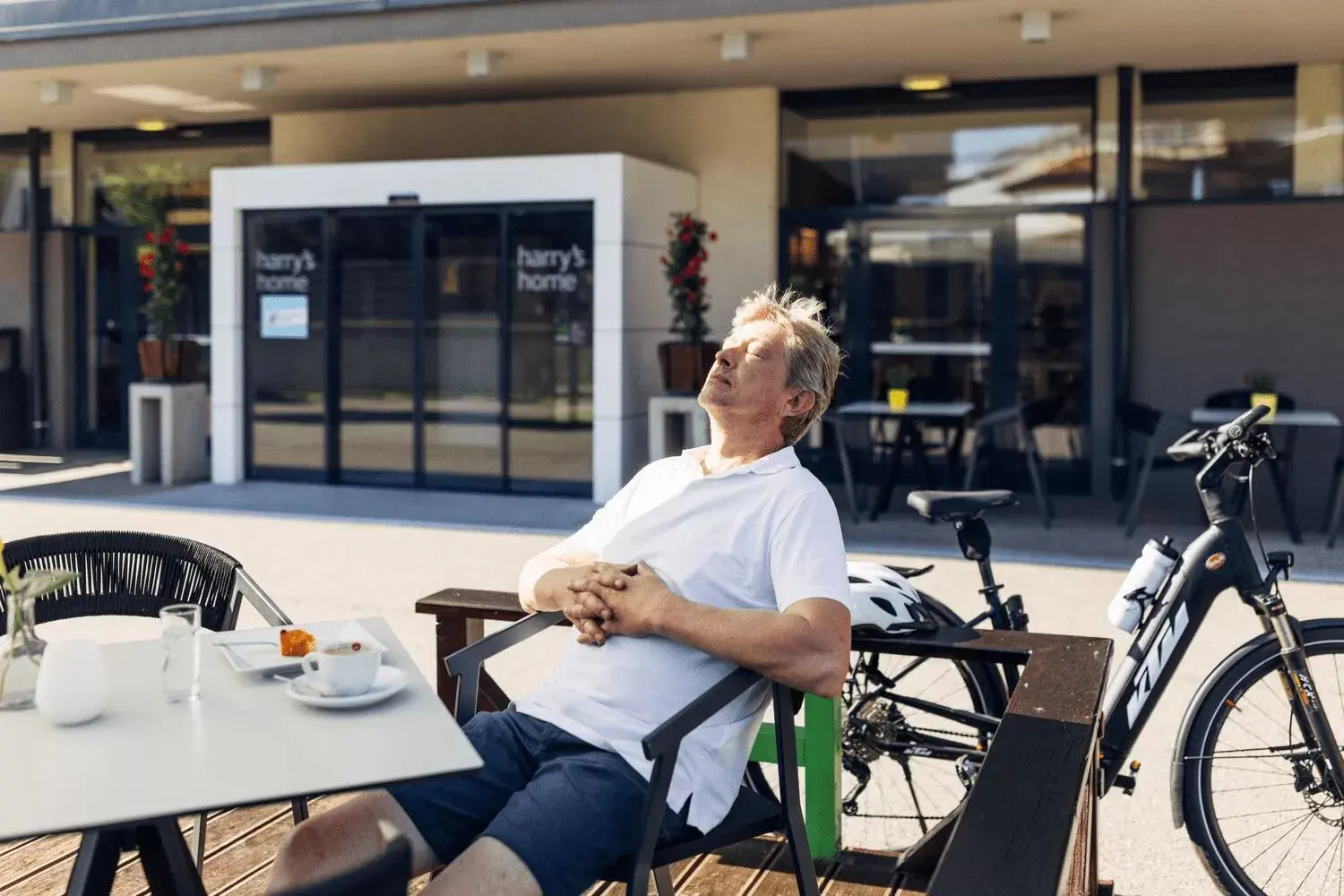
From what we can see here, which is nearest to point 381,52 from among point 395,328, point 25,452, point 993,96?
point 395,328

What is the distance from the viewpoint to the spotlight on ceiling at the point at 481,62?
967cm

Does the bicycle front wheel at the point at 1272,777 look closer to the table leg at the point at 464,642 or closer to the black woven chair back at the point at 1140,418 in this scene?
the table leg at the point at 464,642

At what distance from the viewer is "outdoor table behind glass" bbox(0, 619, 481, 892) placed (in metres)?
1.81

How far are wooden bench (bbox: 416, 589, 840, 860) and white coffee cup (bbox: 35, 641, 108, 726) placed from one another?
1.05 m

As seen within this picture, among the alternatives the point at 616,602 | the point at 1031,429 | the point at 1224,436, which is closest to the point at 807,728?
the point at 616,602

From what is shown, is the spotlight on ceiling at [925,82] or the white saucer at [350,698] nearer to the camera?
the white saucer at [350,698]

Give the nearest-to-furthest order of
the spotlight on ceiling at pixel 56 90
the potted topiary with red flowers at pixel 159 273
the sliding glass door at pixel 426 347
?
1. the sliding glass door at pixel 426 347
2. the spotlight on ceiling at pixel 56 90
3. the potted topiary with red flowers at pixel 159 273

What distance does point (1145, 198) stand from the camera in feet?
33.6

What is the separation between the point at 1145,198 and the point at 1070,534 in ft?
9.27

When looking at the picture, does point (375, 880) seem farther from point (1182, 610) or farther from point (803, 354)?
point (1182, 610)

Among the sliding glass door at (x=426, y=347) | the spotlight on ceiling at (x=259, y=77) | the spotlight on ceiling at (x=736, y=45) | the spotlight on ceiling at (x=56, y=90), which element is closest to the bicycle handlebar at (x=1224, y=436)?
the spotlight on ceiling at (x=736, y=45)

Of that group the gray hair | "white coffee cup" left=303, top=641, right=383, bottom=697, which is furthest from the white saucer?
the gray hair

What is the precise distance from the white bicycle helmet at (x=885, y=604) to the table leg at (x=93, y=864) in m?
1.40

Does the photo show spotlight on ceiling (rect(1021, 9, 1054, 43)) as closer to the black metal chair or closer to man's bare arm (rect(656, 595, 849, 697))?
man's bare arm (rect(656, 595, 849, 697))
